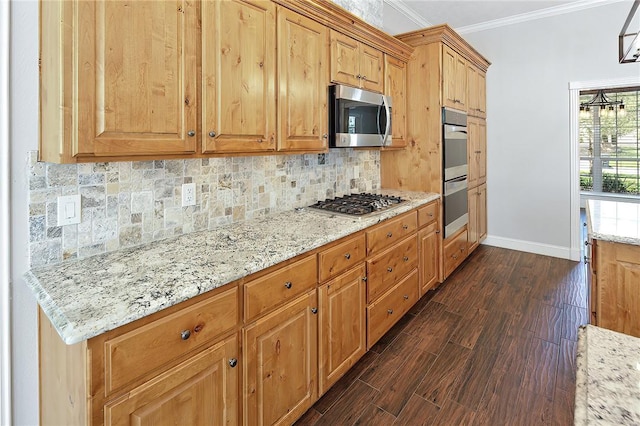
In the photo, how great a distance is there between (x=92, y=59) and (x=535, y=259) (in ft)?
→ 16.1

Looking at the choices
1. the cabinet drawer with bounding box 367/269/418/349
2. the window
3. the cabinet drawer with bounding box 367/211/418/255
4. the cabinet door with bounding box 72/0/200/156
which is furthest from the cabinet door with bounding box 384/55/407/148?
the window

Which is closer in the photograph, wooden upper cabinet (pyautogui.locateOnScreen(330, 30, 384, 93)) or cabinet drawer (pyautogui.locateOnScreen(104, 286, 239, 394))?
cabinet drawer (pyautogui.locateOnScreen(104, 286, 239, 394))

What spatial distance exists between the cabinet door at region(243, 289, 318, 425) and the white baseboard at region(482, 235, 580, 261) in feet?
13.2

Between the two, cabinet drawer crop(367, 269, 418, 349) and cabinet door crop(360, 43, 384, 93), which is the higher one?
cabinet door crop(360, 43, 384, 93)

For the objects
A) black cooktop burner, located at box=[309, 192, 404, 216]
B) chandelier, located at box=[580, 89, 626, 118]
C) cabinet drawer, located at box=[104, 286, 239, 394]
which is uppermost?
chandelier, located at box=[580, 89, 626, 118]

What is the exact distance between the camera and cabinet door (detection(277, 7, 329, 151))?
202 cm

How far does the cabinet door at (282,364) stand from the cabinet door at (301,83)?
0.94 meters

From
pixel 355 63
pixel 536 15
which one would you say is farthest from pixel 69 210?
pixel 536 15

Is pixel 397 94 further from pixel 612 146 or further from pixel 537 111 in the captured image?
pixel 612 146

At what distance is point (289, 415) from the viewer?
171 centimetres

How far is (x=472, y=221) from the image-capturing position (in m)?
4.41

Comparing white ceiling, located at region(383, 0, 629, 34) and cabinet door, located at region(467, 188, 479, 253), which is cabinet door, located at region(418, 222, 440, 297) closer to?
cabinet door, located at region(467, 188, 479, 253)

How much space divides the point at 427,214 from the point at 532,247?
2446 millimetres

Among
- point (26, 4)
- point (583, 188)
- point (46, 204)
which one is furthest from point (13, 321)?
point (583, 188)
